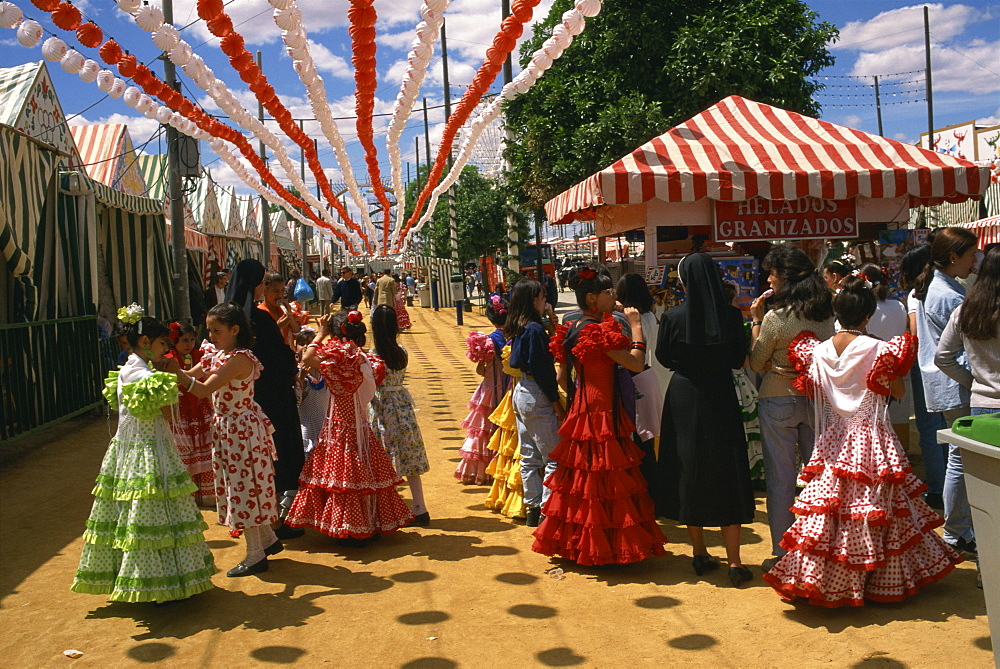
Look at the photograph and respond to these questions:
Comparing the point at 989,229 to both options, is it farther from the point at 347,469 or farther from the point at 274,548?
the point at 274,548

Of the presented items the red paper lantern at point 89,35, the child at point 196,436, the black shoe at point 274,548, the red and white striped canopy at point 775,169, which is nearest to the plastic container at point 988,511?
the black shoe at point 274,548

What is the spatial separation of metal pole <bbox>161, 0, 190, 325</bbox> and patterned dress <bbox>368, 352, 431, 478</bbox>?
305 inches

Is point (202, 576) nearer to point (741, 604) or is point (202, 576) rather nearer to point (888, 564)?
point (741, 604)

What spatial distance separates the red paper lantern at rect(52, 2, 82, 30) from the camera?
6.18 meters

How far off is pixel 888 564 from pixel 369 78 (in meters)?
5.76

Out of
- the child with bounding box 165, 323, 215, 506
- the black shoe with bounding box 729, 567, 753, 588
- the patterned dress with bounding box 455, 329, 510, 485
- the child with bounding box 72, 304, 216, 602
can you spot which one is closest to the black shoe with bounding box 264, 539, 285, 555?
the child with bounding box 72, 304, 216, 602

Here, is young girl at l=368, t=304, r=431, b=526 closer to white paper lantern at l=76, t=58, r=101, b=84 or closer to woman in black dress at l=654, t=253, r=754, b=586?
woman in black dress at l=654, t=253, r=754, b=586

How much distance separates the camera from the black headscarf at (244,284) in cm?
548

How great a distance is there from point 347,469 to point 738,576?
2.45 metres

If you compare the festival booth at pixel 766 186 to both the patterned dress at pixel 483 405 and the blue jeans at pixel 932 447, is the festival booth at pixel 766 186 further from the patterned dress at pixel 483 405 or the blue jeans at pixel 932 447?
the blue jeans at pixel 932 447

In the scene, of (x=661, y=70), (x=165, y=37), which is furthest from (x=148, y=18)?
(x=661, y=70)

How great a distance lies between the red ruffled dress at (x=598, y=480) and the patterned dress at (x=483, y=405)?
1689 millimetres

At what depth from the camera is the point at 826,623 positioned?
158 inches

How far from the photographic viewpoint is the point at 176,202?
1272 centimetres
